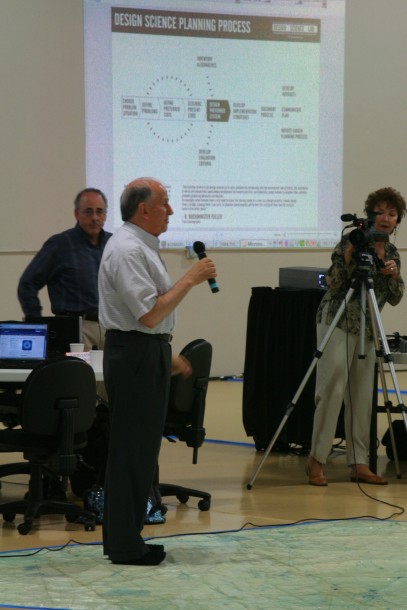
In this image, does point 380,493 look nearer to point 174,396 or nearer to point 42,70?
point 174,396

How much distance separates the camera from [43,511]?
459cm

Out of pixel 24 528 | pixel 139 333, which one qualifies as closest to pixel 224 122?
pixel 24 528

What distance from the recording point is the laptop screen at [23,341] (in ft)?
16.1

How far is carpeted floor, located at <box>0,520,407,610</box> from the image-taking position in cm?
351

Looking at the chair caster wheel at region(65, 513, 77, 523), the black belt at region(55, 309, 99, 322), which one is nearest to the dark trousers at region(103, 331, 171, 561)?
the chair caster wheel at region(65, 513, 77, 523)

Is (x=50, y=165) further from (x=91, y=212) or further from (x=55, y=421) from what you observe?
(x=55, y=421)

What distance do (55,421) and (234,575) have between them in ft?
3.53

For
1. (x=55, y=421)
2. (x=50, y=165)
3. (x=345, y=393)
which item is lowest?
(x=345, y=393)

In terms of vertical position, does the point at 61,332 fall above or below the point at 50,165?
below

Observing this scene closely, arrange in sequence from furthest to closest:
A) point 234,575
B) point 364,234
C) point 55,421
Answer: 1. point 364,234
2. point 55,421
3. point 234,575

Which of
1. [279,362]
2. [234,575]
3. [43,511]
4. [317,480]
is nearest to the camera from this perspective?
[234,575]

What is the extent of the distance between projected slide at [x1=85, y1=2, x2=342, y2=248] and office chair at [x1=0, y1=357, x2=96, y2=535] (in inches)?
191

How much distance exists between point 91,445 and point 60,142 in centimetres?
450

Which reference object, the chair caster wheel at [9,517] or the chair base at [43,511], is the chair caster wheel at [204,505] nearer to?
the chair base at [43,511]
